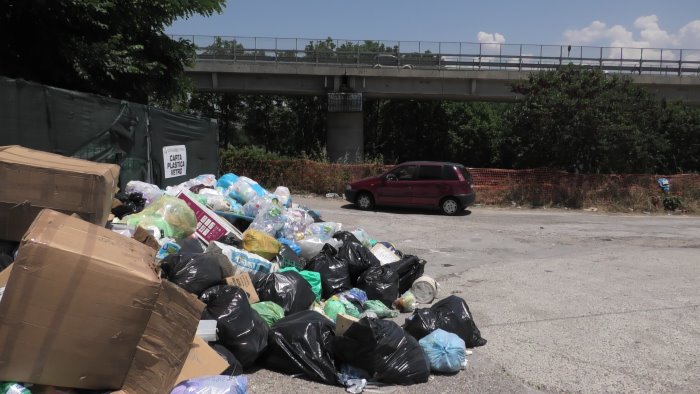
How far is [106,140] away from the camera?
8195 mm

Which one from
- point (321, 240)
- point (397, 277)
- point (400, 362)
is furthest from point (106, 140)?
point (400, 362)

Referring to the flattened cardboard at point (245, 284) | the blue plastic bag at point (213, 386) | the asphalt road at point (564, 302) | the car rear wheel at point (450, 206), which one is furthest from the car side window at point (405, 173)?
the blue plastic bag at point (213, 386)

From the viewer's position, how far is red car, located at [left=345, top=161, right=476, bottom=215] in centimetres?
1599

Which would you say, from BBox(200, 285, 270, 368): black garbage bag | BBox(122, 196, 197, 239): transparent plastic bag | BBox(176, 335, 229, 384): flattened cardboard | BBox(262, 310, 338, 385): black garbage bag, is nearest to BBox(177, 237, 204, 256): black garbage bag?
BBox(122, 196, 197, 239): transparent plastic bag

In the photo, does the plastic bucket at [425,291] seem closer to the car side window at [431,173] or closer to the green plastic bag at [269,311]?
the green plastic bag at [269,311]

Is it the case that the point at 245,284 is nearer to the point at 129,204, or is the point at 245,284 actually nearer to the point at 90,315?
the point at 90,315

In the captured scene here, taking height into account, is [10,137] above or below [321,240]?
above

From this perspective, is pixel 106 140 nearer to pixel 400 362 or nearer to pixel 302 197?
pixel 400 362

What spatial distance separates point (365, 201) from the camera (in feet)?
55.5

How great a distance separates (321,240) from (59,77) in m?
5.73

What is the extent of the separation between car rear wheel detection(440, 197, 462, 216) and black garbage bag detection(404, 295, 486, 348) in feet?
35.6

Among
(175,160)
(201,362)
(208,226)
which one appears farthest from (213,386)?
(175,160)

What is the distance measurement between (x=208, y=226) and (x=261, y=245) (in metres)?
0.84

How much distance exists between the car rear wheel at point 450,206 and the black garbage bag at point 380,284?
387 inches
